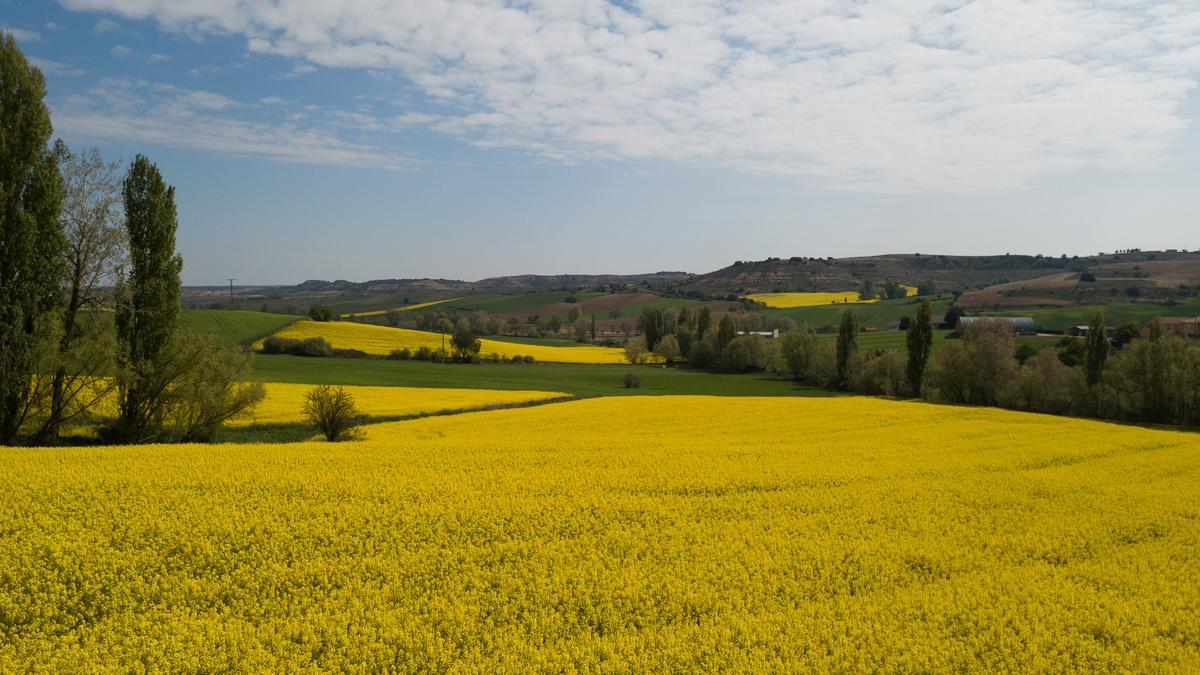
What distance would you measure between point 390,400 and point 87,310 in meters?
20.0

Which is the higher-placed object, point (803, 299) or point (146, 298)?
point (803, 299)

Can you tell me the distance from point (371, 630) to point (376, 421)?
2763cm

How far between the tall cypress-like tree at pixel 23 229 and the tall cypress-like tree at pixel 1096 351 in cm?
6703

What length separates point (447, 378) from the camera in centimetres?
6088

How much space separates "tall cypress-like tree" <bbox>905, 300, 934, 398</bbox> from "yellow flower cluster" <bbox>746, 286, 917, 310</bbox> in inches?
4385

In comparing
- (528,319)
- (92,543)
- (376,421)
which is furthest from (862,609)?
(528,319)

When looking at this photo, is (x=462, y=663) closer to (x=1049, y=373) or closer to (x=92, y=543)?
(x=92, y=543)

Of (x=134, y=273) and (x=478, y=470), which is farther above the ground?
(x=134, y=273)

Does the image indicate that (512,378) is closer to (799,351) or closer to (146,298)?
(799,351)

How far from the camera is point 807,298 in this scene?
189375 millimetres

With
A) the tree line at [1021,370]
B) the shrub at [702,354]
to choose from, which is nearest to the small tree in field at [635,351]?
the shrub at [702,354]

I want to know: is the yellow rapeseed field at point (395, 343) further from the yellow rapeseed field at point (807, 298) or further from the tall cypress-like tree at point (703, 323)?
the yellow rapeseed field at point (807, 298)

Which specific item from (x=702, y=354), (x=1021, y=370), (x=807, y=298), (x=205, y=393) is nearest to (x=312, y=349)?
(x=205, y=393)

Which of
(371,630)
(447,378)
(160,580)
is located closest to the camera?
Answer: (371,630)
